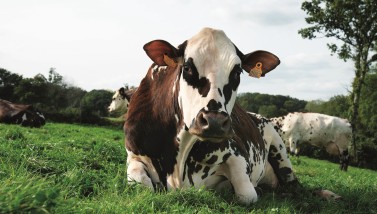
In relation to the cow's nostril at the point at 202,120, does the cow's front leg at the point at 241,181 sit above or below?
below

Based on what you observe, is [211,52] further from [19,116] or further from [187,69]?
[19,116]

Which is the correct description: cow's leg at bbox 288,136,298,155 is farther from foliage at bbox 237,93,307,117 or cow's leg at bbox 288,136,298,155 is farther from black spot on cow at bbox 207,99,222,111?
foliage at bbox 237,93,307,117

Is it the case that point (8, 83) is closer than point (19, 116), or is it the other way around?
point (19, 116)

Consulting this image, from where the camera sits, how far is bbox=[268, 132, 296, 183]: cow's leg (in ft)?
23.1

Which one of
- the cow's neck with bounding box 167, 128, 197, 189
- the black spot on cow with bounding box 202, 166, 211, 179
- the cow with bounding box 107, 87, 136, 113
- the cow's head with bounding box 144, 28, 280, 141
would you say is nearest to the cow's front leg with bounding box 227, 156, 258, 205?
the black spot on cow with bounding box 202, 166, 211, 179

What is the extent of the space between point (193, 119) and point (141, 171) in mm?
1001

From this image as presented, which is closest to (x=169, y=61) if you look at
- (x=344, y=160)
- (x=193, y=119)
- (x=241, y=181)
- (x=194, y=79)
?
(x=194, y=79)

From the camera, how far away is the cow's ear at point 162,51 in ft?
14.9

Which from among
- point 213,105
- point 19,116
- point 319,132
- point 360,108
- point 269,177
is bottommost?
point 269,177

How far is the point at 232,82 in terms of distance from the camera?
14.0 feet

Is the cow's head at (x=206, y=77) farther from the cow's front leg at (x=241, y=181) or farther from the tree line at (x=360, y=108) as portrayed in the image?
the tree line at (x=360, y=108)

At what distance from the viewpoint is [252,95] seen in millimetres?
80812

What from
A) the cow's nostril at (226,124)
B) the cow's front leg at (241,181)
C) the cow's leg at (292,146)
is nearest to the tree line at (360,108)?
the cow's leg at (292,146)

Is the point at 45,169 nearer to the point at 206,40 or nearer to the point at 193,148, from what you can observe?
the point at 193,148
